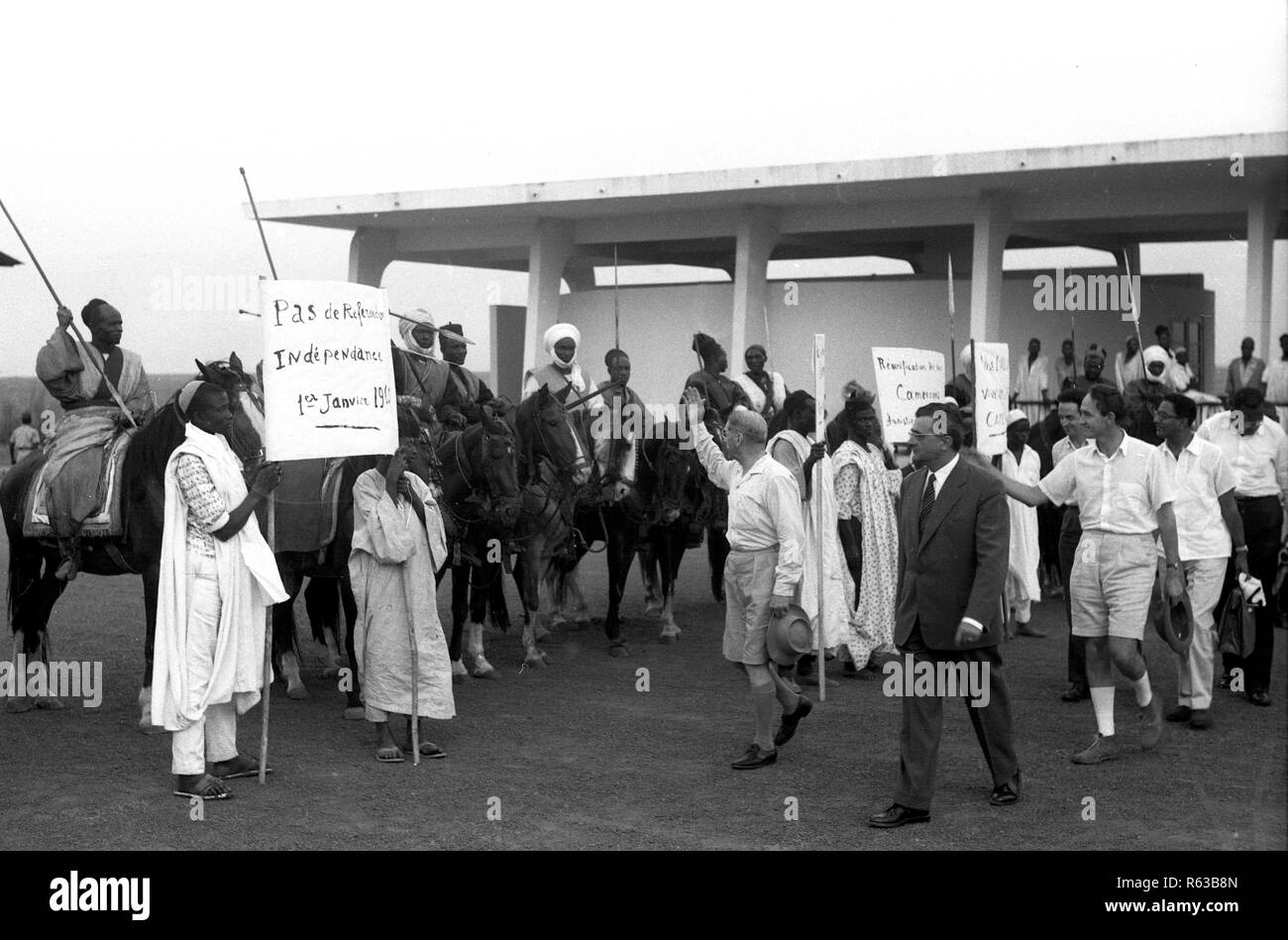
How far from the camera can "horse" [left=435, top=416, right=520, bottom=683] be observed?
1057cm

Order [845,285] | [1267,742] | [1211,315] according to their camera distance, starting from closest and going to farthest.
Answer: [1267,742]
[845,285]
[1211,315]

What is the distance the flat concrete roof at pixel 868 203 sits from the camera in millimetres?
19672

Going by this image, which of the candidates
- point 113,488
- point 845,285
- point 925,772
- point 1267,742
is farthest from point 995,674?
point 845,285

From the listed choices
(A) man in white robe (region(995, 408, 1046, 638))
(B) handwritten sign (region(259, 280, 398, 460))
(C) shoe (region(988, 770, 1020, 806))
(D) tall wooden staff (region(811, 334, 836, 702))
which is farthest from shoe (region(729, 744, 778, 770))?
(A) man in white robe (region(995, 408, 1046, 638))

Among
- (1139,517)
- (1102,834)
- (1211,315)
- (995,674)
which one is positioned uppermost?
(1211,315)

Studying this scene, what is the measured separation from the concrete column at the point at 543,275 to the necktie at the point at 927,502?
61.1ft

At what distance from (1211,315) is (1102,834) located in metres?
21.9

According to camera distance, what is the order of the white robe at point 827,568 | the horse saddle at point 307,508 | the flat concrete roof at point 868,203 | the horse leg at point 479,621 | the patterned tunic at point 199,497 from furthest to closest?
1. the flat concrete roof at point 868,203
2. the horse leg at point 479,621
3. the white robe at point 827,568
4. the horse saddle at point 307,508
5. the patterned tunic at point 199,497

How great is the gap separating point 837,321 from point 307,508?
16.5 metres

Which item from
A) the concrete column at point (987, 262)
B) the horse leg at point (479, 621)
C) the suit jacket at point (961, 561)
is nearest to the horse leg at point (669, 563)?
the horse leg at point (479, 621)

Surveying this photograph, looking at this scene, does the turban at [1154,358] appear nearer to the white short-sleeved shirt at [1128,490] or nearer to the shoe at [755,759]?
the white short-sleeved shirt at [1128,490]

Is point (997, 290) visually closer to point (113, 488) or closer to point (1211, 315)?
point (1211, 315)

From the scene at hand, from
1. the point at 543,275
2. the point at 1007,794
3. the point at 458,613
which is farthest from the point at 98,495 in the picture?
the point at 543,275

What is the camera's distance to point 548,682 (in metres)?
11.0
